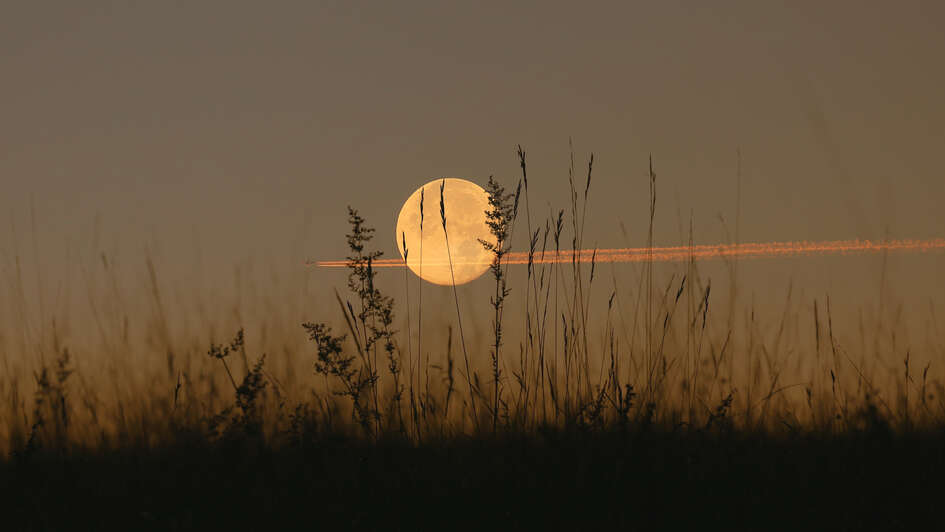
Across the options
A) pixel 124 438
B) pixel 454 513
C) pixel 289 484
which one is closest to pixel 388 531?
pixel 454 513

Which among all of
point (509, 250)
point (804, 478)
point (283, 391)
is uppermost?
point (509, 250)

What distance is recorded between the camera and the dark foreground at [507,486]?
258 centimetres

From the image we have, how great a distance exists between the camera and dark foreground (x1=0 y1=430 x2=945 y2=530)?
8.45 ft

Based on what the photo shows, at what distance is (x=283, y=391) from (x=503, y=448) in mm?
1218

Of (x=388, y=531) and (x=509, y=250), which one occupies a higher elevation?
(x=509, y=250)

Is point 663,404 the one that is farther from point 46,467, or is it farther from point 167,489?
point 46,467

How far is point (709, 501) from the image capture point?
105 inches

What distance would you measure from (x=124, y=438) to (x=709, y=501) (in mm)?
2664

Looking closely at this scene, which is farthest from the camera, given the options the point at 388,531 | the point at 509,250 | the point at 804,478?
the point at 509,250

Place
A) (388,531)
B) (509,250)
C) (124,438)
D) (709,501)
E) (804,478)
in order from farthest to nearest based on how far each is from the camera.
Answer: (124,438), (509,250), (804,478), (709,501), (388,531)

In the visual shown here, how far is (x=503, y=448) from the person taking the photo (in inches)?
123

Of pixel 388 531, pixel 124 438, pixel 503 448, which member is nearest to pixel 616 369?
pixel 503 448

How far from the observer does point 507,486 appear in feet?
9.21

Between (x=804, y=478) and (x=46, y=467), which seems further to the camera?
(x=46, y=467)
